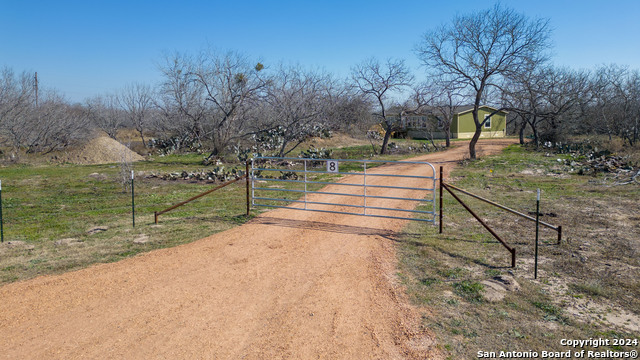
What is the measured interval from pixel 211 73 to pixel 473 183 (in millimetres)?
17714

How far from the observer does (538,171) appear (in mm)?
18969

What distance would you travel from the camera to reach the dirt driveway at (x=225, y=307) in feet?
15.4

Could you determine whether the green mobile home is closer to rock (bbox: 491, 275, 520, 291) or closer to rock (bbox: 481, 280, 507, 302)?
rock (bbox: 491, 275, 520, 291)

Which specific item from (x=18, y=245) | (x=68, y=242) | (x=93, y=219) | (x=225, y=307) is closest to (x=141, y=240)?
(x=68, y=242)

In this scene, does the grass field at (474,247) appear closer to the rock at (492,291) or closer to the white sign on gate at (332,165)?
the rock at (492,291)

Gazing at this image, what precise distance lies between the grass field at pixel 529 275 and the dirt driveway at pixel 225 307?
48 cm

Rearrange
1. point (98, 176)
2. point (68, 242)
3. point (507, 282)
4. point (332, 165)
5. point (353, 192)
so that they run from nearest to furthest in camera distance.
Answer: point (507, 282)
point (68, 242)
point (332, 165)
point (353, 192)
point (98, 176)

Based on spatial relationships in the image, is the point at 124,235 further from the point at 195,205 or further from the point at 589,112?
the point at 589,112

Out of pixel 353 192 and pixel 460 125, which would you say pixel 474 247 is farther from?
pixel 460 125

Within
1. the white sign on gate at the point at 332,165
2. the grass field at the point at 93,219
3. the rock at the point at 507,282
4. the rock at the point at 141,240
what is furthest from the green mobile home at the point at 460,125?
the rock at the point at 507,282

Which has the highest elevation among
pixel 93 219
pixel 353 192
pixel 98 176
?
pixel 98 176

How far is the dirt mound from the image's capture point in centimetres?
2750

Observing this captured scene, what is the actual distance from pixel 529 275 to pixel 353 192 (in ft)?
25.5

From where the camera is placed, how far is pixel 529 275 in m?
6.72
